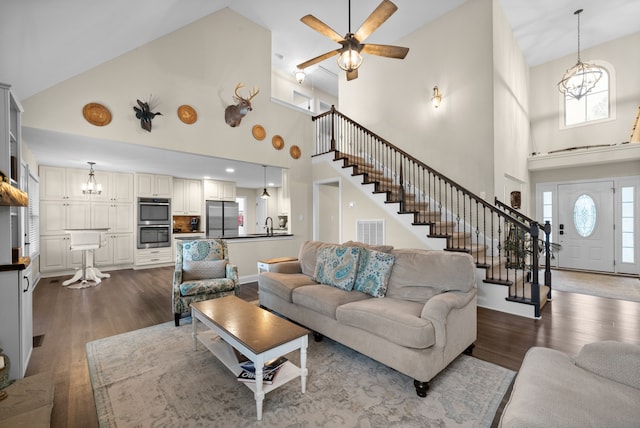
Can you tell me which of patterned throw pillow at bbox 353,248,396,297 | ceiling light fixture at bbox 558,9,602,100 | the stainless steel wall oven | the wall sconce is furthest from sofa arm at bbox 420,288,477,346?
the stainless steel wall oven

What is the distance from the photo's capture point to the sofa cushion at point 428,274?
2.46m

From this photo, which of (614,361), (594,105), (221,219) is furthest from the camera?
(221,219)

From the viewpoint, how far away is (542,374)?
134 cm

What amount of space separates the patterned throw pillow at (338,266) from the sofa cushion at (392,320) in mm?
419

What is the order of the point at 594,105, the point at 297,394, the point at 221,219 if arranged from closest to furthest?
the point at 297,394, the point at 594,105, the point at 221,219

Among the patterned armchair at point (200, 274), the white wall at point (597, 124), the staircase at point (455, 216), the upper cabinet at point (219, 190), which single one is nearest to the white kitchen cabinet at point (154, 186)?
the upper cabinet at point (219, 190)

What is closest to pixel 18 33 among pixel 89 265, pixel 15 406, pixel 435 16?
pixel 15 406

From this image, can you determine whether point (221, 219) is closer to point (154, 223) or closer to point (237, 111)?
point (154, 223)

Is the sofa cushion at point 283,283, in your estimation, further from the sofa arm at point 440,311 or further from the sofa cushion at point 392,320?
the sofa arm at point 440,311

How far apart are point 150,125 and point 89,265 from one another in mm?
3400

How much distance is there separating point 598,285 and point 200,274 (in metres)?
6.74

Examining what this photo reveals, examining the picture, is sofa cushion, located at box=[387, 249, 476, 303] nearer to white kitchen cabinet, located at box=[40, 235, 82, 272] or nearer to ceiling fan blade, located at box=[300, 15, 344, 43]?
ceiling fan blade, located at box=[300, 15, 344, 43]

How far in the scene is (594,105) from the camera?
623cm

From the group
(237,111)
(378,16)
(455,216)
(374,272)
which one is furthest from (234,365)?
(455,216)
